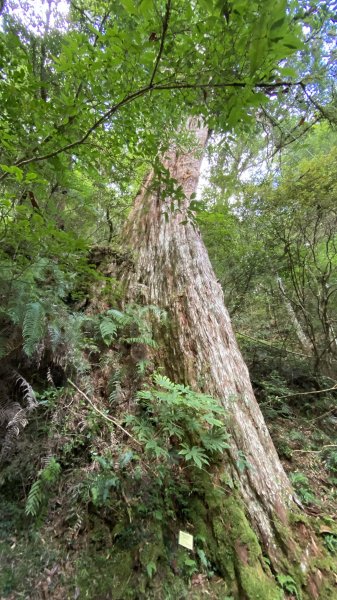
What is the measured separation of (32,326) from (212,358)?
6.12ft

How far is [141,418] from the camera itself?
2.60 meters

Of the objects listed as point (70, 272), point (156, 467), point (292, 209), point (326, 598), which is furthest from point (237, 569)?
point (292, 209)

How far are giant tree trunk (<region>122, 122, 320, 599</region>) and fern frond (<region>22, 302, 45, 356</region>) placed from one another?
131cm

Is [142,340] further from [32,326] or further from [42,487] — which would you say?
[42,487]

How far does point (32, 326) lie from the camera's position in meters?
2.39

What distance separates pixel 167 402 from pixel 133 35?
2.48 metres

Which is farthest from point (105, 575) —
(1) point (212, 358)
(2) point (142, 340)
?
(1) point (212, 358)

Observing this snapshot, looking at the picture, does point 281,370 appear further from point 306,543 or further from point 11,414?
point 11,414

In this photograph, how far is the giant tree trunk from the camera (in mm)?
2215

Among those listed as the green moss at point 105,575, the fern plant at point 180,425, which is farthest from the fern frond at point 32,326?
the green moss at point 105,575

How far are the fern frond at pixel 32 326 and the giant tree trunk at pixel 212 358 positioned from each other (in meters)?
1.31

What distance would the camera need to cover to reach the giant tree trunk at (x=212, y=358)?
2.21 m

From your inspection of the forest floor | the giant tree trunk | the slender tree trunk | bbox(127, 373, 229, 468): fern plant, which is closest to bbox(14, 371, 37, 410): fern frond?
the forest floor

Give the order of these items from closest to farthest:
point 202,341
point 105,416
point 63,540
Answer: point 63,540
point 105,416
point 202,341
